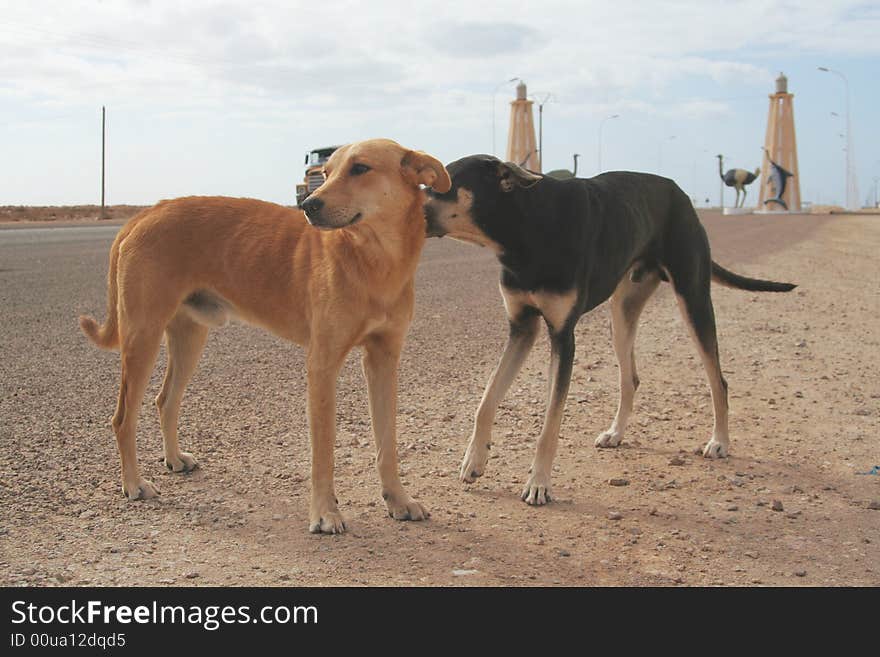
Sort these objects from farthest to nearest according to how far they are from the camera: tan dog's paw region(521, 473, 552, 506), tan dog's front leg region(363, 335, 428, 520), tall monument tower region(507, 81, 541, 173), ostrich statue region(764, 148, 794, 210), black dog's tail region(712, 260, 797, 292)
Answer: ostrich statue region(764, 148, 794, 210) < tall monument tower region(507, 81, 541, 173) < black dog's tail region(712, 260, 797, 292) < tan dog's paw region(521, 473, 552, 506) < tan dog's front leg region(363, 335, 428, 520)

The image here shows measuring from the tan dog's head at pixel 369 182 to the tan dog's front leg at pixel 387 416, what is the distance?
0.70 m

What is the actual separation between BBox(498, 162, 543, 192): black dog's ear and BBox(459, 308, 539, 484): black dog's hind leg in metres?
0.73

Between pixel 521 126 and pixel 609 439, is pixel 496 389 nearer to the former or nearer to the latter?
pixel 609 439

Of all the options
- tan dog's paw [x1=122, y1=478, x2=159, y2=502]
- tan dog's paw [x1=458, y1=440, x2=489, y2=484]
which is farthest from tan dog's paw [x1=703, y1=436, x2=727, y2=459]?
tan dog's paw [x1=122, y1=478, x2=159, y2=502]

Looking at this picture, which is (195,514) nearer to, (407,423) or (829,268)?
(407,423)

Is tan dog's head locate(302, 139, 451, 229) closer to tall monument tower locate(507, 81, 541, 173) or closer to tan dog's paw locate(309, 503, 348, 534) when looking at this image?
tan dog's paw locate(309, 503, 348, 534)

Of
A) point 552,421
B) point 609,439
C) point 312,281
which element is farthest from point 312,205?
point 609,439

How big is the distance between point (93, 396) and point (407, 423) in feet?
8.18

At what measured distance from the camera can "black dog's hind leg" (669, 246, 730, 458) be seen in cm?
618

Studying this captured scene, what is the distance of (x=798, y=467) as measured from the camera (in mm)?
5793

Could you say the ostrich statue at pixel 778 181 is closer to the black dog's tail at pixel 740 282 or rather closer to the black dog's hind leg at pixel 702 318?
the black dog's tail at pixel 740 282

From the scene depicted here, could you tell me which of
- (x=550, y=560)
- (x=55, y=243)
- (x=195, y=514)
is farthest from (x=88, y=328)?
(x=55, y=243)

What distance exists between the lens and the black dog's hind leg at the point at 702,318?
20.3 ft

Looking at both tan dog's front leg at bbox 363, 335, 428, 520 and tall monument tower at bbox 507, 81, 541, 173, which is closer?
tan dog's front leg at bbox 363, 335, 428, 520
